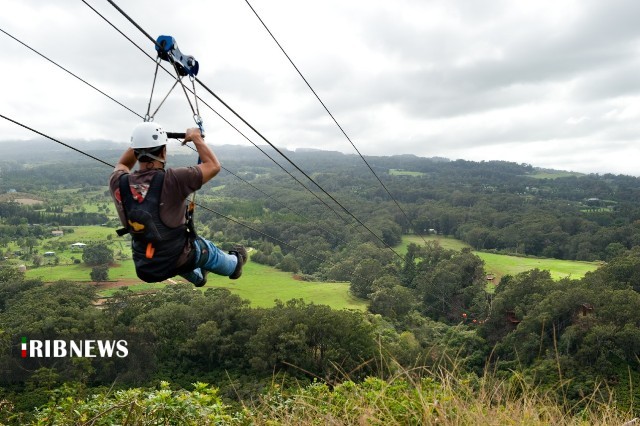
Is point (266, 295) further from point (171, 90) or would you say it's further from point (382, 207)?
point (382, 207)

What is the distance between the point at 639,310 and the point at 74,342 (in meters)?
32.5

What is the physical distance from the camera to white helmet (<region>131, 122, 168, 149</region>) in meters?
3.03

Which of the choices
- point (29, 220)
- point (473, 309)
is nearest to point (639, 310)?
point (473, 309)

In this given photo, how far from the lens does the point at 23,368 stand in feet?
79.9

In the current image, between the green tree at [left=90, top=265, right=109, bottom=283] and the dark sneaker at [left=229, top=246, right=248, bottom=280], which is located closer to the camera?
the dark sneaker at [left=229, top=246, right=248, bottom=280]

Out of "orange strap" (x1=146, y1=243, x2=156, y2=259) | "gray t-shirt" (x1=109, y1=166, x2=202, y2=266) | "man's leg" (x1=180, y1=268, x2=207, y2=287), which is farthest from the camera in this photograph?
"man's leg" (x1=180, y1=268, x2=207, y2=287)

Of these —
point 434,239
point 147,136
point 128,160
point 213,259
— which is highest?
point 147,136

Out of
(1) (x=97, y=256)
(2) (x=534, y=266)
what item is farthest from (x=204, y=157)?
(1) (x=97, y=256)

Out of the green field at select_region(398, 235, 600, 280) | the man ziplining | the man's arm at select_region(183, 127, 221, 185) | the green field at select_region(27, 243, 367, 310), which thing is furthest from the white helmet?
the green field at select_region(398, 235, 600, 280)

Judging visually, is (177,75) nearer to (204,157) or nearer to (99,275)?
(204,157)

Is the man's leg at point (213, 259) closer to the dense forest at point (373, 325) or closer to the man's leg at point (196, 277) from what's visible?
the man's leg at point (196, 277)

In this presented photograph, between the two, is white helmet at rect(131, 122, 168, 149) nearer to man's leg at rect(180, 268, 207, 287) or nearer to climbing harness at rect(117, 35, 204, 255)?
climbing harness at rect(117, 35, 204, 255)

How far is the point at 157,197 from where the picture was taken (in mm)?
2941

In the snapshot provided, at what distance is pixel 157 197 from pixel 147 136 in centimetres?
48
